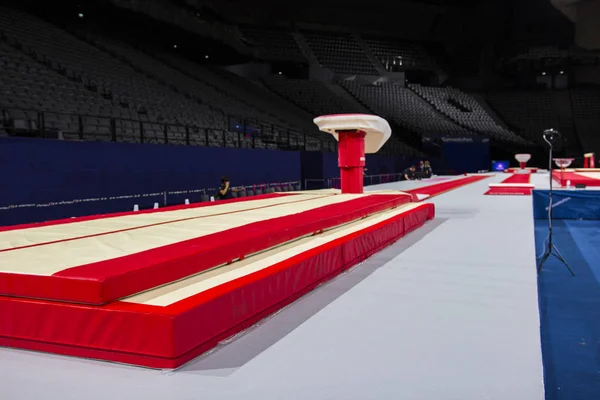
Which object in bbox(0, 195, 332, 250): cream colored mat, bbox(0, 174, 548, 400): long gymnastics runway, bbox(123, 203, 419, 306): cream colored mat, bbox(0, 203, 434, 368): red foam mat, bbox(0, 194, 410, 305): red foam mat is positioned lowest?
bbox(0, 174, 548, 400): long gymnastics runway

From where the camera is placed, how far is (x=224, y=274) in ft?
7.36

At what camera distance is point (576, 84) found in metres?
29.9

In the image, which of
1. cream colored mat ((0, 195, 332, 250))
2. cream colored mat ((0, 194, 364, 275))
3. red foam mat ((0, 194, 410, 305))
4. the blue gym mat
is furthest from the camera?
cream colored mat ((0, 195, 332, 250))

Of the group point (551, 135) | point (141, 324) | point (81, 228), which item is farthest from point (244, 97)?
point (141, 324)

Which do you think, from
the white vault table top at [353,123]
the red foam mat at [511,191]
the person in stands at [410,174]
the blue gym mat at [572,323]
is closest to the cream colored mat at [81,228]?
the white vault table top at [353,123]

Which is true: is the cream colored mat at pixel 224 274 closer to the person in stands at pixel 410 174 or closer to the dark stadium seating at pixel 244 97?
the dark stadium seating at pixel 244 97

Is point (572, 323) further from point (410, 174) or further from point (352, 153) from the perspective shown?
point (410, 174)

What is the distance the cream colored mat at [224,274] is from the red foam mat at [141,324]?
0.26ft

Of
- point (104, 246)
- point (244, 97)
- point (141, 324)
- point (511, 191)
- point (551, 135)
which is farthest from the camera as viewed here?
point (244, 97)

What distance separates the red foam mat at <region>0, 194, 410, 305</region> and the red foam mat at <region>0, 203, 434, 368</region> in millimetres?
47

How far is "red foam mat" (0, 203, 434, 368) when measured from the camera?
162 centimetres

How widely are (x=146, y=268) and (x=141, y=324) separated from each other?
1.06 feet

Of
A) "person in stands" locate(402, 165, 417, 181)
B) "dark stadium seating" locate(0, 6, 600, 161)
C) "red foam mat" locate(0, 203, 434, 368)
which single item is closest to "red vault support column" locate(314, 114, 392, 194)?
"red foam mat" locate(0, 203, 434, 368)

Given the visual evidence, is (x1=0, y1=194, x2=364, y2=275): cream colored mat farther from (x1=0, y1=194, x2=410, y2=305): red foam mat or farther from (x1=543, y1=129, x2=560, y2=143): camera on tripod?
(x1=543, y1=129, x2=560, y2=143): camera on tripod
